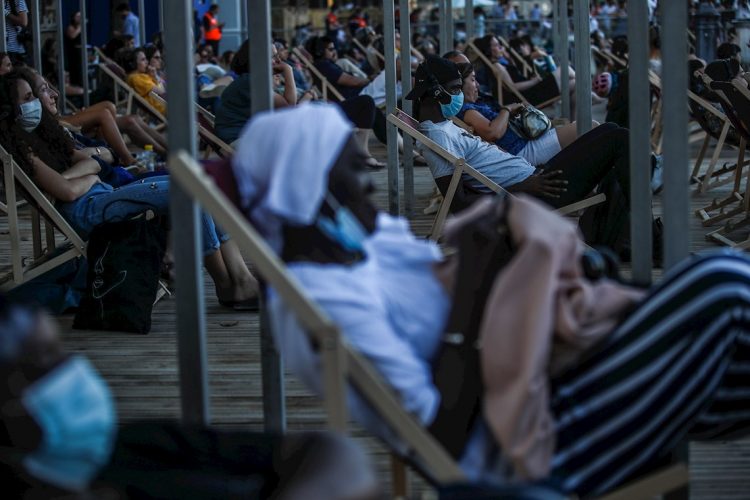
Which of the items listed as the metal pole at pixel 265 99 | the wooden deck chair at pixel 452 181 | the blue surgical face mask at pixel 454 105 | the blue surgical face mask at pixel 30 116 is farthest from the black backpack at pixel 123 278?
the blue surgical face mask at pixel 454 105

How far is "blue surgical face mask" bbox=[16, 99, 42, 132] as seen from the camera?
6.03 meters

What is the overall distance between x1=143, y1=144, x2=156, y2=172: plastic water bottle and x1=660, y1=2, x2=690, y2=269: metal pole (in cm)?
603

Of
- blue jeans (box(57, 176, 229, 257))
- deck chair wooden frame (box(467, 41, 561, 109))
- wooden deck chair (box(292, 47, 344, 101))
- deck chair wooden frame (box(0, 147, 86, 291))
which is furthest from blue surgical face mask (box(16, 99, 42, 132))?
wooden deck chair (box(292, 47, 344, 101))

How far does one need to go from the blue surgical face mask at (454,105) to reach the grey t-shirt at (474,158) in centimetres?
29

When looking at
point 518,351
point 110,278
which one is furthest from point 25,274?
point 518,351

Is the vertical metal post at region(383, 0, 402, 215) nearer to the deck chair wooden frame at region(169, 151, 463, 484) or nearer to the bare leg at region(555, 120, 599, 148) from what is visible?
the bare leg at region(555, 120, 599, 148)

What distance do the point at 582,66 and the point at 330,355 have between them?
209 inches

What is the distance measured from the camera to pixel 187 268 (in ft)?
9.91

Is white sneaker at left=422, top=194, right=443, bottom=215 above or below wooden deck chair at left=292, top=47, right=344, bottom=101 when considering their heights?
below

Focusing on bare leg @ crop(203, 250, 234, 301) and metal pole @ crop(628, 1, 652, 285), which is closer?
metal pole @ crop(628, 1, 652, 285)

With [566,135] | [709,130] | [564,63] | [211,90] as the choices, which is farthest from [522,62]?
[566,135]

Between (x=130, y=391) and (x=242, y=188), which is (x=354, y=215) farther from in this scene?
(x=130, y=391)

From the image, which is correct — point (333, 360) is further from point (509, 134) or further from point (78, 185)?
point (509, 134)

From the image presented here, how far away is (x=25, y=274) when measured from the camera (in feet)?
19.1
